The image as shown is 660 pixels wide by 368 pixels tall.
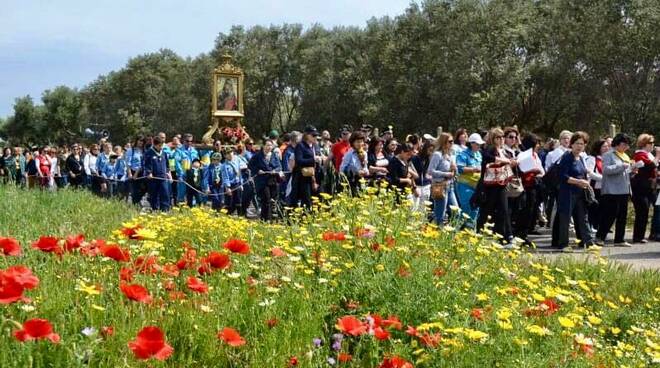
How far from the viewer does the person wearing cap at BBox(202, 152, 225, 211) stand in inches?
723

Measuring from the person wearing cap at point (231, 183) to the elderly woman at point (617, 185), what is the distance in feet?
28.6

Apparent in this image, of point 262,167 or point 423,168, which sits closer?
point 423,168

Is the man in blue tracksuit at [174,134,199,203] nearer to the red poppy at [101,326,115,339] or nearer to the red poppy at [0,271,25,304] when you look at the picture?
the red poppy at [101,326,115,339]

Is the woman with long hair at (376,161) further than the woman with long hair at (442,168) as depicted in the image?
Yes

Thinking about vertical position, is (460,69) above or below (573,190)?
above

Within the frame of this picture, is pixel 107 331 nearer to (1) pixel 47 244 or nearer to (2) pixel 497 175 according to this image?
(1) pixel 47 244

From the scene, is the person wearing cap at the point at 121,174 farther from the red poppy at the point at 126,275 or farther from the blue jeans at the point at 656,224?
the red poppy at the point at 126,275

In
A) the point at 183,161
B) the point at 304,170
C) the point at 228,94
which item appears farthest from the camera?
the point at 228,94

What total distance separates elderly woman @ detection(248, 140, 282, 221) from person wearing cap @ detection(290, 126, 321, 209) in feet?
7.59

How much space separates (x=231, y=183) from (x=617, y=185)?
9274 mm

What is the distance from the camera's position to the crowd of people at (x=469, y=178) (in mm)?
11492

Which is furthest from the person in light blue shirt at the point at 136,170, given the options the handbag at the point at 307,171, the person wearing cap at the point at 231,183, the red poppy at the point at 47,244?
the red poppy at the point at 47,244

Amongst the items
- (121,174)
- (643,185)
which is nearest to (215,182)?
(121,174)

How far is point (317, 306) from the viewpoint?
420 centimetres
